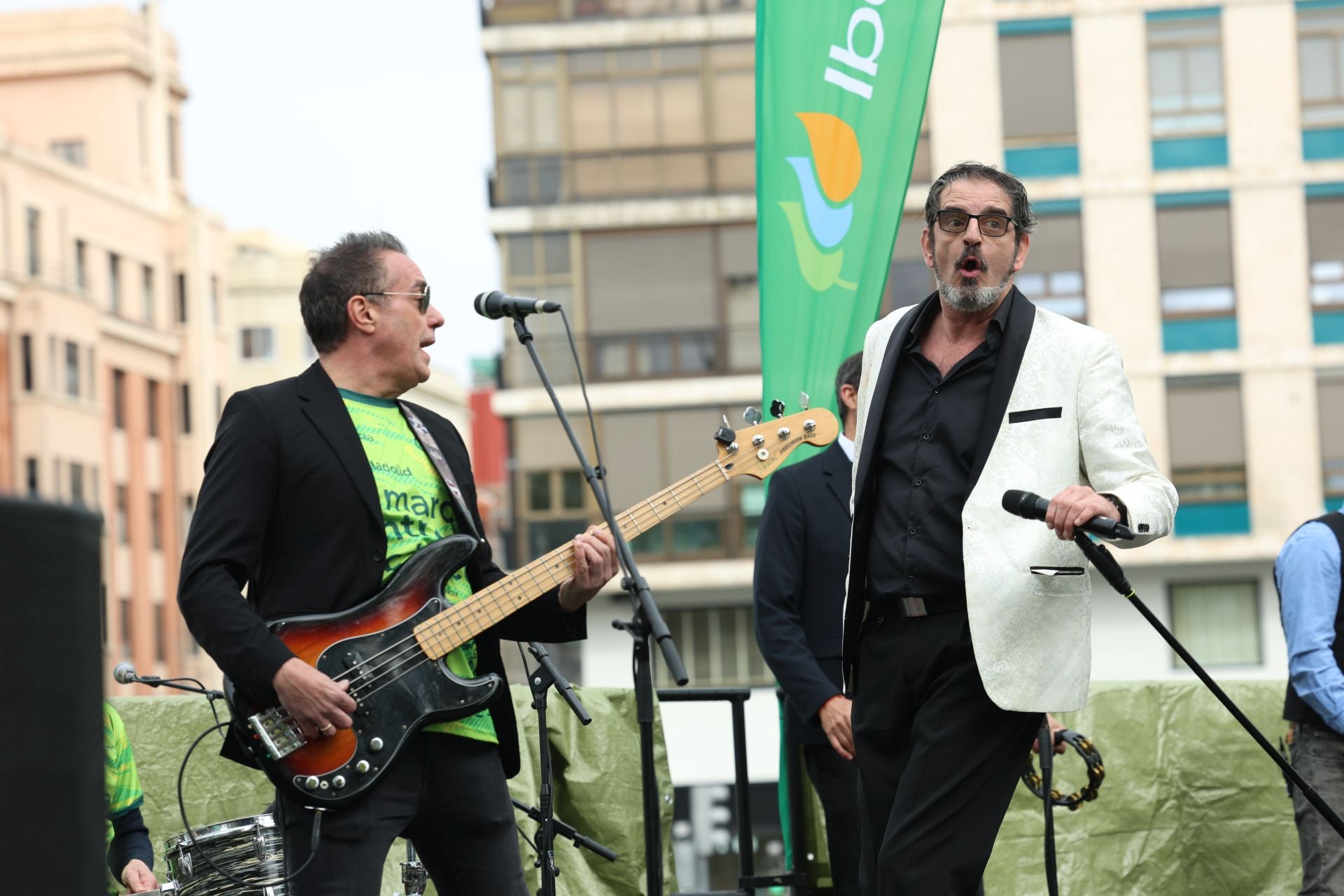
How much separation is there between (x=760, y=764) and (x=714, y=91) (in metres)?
13.2

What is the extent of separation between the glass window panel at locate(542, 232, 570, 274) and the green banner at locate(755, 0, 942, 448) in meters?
27.4

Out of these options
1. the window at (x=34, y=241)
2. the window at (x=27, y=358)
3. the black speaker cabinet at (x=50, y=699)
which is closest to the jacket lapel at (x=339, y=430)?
the black speaker cabinet at (x=50, y=699)

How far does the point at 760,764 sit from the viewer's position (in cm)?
2956

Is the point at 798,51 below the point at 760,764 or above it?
above

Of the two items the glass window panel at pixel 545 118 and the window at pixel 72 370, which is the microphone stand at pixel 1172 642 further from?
the window at pixel 72 370

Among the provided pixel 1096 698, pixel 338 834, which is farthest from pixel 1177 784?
pixel 338 834

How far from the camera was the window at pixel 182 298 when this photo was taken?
189 ft

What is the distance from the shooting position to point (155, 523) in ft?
182

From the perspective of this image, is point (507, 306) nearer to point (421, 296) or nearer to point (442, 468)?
point (421, 296)

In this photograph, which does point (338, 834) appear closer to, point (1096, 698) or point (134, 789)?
point (134, 789)

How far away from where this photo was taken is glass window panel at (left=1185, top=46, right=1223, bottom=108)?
32.6m

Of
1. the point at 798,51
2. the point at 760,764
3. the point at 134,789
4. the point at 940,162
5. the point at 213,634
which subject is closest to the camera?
the point at 213,634

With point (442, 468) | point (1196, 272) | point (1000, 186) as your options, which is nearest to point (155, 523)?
point (1196, 272)

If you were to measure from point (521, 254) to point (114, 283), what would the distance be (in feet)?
82.6
